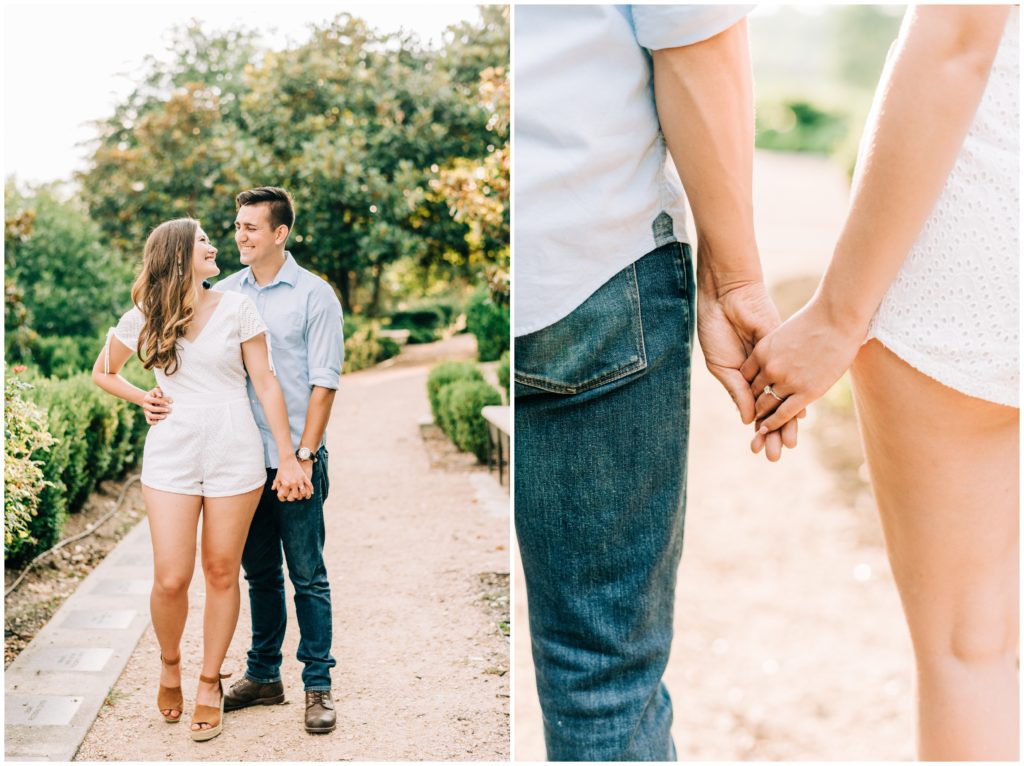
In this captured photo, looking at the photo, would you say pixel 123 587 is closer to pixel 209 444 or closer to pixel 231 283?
pixel 209 444

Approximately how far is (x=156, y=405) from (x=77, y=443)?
10.2 inches

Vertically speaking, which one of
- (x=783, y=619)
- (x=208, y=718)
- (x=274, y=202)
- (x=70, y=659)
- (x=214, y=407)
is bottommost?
(x=783, y=619)

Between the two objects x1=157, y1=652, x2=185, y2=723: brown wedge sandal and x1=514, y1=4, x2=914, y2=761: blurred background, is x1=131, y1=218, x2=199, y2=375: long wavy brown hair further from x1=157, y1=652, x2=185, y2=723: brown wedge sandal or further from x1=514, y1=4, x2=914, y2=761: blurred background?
x1=514, y1=4, x2=914, y2=761: blurred background

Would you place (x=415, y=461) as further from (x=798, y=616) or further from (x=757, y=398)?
(x=798, y=616)

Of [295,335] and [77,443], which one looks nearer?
[295,335]

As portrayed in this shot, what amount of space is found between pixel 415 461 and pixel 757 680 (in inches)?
60.9

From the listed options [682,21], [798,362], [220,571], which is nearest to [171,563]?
[220,571]

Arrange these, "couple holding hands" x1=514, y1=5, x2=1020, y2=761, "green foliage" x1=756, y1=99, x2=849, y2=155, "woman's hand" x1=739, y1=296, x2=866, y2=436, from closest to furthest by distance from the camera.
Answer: "couple holding hands" x1=514, y1=5, x2=1020, y2=761
"woman's hand" x1=739, y1=296, x2=866, y2=436
"green foliage" x1=756, y1=99, x2=849, y2=155

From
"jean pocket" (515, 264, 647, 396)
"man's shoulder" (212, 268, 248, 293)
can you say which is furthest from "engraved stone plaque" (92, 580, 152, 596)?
"jean pocket" (515, 264, 647, 396)

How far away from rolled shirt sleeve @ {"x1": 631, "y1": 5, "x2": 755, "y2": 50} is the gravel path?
72.1 inches

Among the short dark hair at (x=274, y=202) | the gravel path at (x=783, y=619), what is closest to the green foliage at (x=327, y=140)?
the short dark hair at (x=274, y=202)

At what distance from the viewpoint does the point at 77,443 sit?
2080 mm

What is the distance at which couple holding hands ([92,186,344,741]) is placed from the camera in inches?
77.0

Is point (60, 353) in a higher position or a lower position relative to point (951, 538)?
higher
